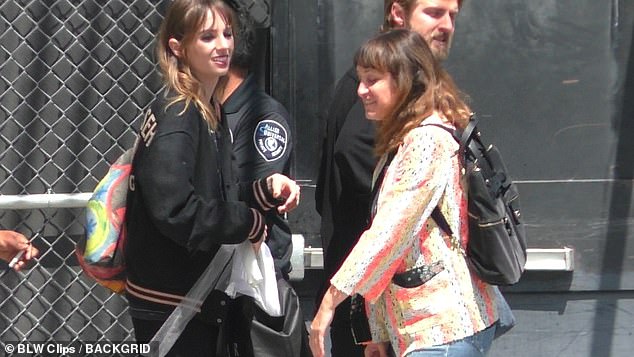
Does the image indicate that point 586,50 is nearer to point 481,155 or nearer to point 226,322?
point 481,155

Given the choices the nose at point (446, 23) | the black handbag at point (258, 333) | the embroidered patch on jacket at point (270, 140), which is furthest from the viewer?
the embroidered patch on jacket at point (270, 140)

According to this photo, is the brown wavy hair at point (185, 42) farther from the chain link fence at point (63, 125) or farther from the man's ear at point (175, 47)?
the chain link fence at point (63, 125)

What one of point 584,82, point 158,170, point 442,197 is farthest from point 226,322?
point 584,82

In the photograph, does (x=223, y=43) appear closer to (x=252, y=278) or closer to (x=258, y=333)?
(x=252, y=278)

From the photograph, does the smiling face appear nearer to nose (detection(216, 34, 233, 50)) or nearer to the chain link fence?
nose (detection(216, 34, 233, 50))

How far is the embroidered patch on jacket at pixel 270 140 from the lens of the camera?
374 centimetres

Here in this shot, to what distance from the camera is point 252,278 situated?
335 cm

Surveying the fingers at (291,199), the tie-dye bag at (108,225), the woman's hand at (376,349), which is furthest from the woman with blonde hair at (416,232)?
the tie-dye bag at (108,225)

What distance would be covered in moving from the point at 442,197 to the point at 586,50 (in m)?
2.06

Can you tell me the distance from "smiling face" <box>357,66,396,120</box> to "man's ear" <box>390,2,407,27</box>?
0.55m

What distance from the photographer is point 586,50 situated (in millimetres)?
4688

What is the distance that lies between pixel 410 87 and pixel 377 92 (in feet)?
0.32

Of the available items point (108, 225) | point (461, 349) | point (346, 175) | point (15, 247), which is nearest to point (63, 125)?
point (15, 247)

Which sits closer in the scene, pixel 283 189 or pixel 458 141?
pixel 458 141
